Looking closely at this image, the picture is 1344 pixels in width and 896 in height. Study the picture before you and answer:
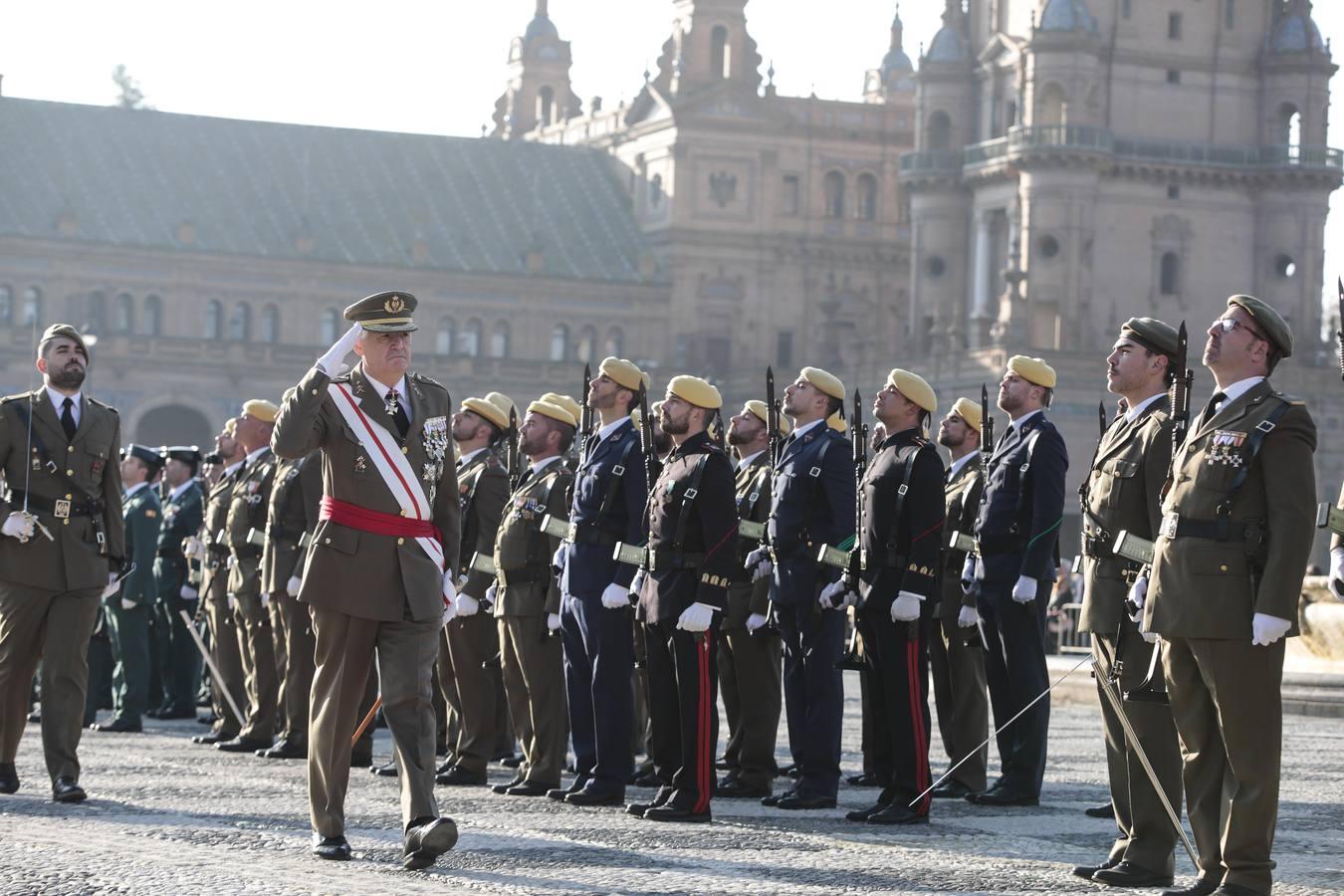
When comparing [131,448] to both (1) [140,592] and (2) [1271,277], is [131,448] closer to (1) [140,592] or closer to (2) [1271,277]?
(1) [140,592]

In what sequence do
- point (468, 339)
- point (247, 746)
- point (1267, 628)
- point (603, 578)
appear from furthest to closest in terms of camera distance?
point (468, 339)
point (247, 746)
point (603, 578)
point (1267, 628)

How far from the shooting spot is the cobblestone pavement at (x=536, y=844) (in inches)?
373

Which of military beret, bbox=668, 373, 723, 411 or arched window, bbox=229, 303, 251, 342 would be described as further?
arched window, bbox=229, 303, 251, 342

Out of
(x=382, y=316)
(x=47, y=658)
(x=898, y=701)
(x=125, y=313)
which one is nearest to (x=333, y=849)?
(x=382, y=316)

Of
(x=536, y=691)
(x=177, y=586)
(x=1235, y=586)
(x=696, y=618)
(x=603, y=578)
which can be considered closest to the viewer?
(x=1235, y=586)

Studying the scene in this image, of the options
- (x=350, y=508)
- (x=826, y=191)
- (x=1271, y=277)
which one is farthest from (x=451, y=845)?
(x=826, y=191)

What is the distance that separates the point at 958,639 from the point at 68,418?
4.81 m

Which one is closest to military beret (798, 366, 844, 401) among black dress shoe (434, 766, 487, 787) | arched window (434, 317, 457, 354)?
black dress shoe (434, 766, 487, 787)

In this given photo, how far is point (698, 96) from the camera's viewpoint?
100125 mm

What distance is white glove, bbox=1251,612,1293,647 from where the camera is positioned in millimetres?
9250

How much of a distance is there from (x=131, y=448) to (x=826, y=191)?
85569 mm

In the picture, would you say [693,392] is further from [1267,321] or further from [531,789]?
[1267,321]

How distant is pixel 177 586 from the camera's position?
19.0 meters

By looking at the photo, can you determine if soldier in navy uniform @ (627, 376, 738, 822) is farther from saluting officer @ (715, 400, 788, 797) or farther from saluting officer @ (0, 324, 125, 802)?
saluting officer @ (0, 324, 125, 802)
